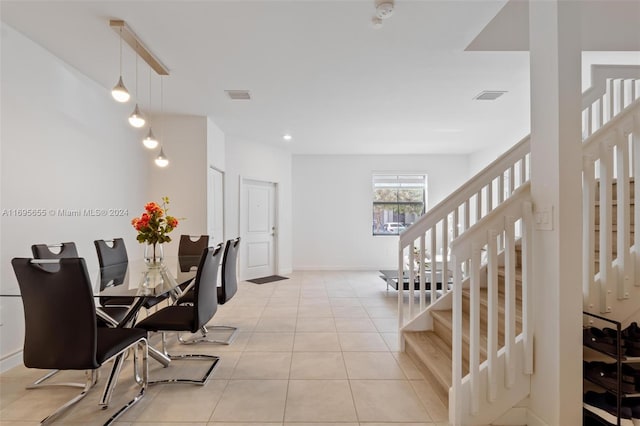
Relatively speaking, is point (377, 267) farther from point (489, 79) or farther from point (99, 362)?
point (99, 362)

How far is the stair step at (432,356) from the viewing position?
208cm

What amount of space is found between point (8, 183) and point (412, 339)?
3.53m

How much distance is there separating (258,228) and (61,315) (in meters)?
4.66

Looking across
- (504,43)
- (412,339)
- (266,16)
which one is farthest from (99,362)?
(504,43)

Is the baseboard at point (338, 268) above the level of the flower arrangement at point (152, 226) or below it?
below

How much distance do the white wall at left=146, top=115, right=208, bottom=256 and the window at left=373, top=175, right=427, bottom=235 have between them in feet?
13.1

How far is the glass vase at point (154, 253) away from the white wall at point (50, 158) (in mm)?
949

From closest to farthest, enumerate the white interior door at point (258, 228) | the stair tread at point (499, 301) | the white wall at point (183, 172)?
the stair tread at point (499, 301) < the white wall at point (183, 172) < the white interior door at point (258, 228)

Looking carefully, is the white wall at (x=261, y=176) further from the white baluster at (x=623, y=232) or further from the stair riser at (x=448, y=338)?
the white baluster at (x=623, y=232)

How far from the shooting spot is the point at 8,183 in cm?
255

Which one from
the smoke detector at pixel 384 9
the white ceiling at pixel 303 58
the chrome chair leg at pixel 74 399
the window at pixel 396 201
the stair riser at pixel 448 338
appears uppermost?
the white ceiling at pixel 303 58

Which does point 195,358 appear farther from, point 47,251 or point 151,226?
point 47,251

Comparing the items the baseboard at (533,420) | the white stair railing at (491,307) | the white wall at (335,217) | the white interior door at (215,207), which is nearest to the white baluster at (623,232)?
the white stair railing at (491,307)

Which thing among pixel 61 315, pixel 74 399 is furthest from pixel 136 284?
pixel 74 399
